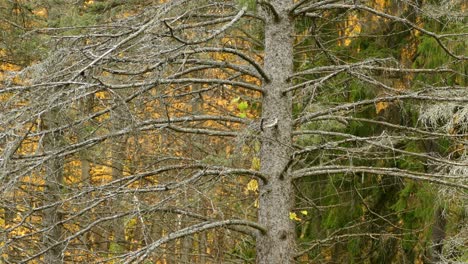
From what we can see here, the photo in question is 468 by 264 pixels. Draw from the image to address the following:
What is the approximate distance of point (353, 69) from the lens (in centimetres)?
716

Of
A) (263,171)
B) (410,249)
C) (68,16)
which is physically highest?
(68,16)

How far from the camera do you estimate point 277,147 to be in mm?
7180

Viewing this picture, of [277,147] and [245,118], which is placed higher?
[245,118]

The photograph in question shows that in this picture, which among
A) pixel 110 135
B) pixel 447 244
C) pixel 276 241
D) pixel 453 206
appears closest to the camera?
pixel 110 135

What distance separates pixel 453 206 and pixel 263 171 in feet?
8.33

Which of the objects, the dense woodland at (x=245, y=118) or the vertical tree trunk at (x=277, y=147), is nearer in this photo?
the dense woodland at (x=245, y=118)

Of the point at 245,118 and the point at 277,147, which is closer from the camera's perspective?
the point at 277,147

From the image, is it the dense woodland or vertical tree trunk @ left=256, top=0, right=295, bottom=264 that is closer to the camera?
the dense woodland

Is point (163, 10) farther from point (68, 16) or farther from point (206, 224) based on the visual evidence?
point (68, 16)

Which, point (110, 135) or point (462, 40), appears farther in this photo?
point (462, 40)

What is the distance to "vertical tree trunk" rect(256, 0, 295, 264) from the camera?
7.09m

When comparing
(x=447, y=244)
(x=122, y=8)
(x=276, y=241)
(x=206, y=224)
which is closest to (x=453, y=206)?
(x=447, y=244)

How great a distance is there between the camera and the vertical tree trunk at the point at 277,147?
7.09 metres

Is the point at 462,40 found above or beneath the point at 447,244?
above
